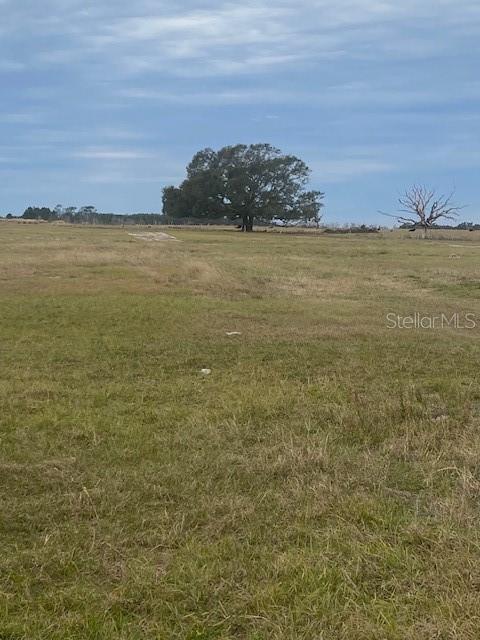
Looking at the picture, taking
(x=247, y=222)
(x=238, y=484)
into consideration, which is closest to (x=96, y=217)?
(x=247, y=222)

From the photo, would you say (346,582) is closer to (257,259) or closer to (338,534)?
(338,534)

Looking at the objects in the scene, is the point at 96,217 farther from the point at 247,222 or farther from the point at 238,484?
the point at 238,484

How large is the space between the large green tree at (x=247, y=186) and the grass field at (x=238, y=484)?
57571 mm

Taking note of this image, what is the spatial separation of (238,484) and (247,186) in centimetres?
6469

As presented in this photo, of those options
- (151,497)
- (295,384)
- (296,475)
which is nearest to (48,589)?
(151,497)

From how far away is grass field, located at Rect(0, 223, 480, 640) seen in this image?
3.42m

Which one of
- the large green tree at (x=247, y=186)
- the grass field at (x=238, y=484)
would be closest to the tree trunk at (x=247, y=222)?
the large green tree at (x=247, y=186)

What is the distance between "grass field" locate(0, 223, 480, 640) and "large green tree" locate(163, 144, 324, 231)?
57571mm

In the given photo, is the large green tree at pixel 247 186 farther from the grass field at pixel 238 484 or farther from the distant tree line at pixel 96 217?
the grass field at pixel 238 484

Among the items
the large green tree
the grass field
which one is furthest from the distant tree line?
the grass field

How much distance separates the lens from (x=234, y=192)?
6862cm

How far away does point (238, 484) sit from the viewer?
510 centimetres

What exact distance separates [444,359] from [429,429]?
400 cm

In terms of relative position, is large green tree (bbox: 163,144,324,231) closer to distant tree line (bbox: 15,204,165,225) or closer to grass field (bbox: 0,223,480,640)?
distant tree line (bbox: 15,204,165,225)
